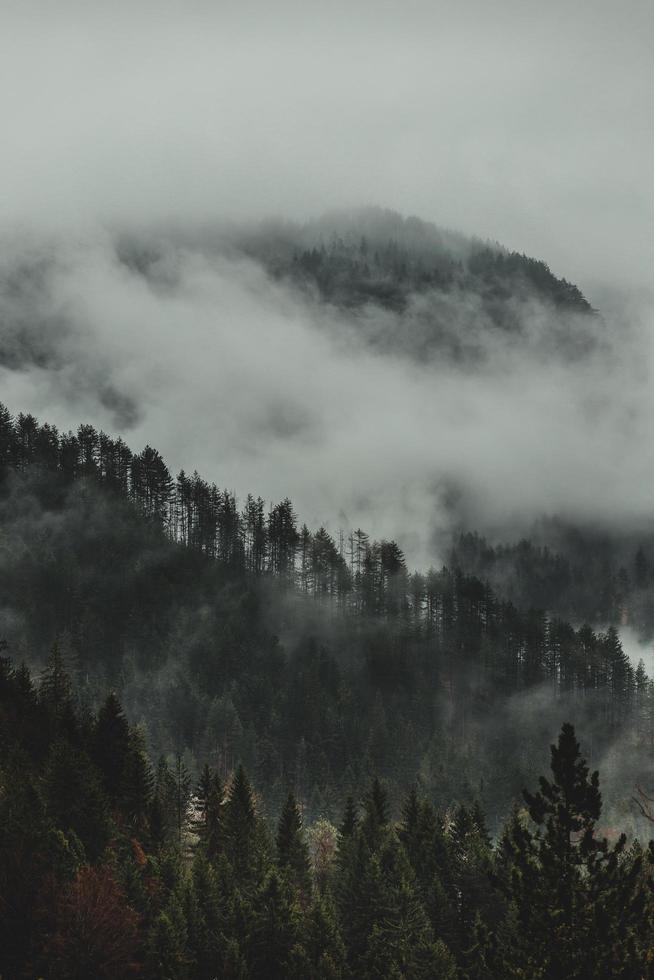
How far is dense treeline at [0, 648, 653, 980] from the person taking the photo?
37062mm

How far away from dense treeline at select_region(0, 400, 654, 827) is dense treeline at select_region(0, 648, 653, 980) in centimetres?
5850

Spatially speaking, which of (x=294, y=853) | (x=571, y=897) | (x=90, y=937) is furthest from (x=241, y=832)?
(x=571, y=897)

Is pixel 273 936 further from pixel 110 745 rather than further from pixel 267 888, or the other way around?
pixel 110 745

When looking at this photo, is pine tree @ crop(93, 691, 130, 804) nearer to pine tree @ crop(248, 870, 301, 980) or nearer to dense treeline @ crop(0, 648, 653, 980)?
dense treeline @ crop(0, 648, 653, 980)

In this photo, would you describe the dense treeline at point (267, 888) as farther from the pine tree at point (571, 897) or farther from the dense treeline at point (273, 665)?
the dense treeline at point (273, 665)

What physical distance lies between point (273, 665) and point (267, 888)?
117332 millimetres

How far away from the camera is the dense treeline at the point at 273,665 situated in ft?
501

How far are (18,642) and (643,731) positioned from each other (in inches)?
4640

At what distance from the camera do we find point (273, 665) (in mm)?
177250

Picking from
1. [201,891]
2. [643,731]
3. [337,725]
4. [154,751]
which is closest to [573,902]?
[201,891]

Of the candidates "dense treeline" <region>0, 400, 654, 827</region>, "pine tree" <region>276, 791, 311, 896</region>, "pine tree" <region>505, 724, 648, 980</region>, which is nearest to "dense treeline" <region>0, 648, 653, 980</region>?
"pine tree" <region>505, 724, 648, 980</region>

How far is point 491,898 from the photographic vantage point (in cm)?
7119

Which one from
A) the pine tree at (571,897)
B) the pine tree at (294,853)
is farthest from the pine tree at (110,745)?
the pine tree at (571,897)

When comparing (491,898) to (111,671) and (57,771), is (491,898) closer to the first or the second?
(57,771)
